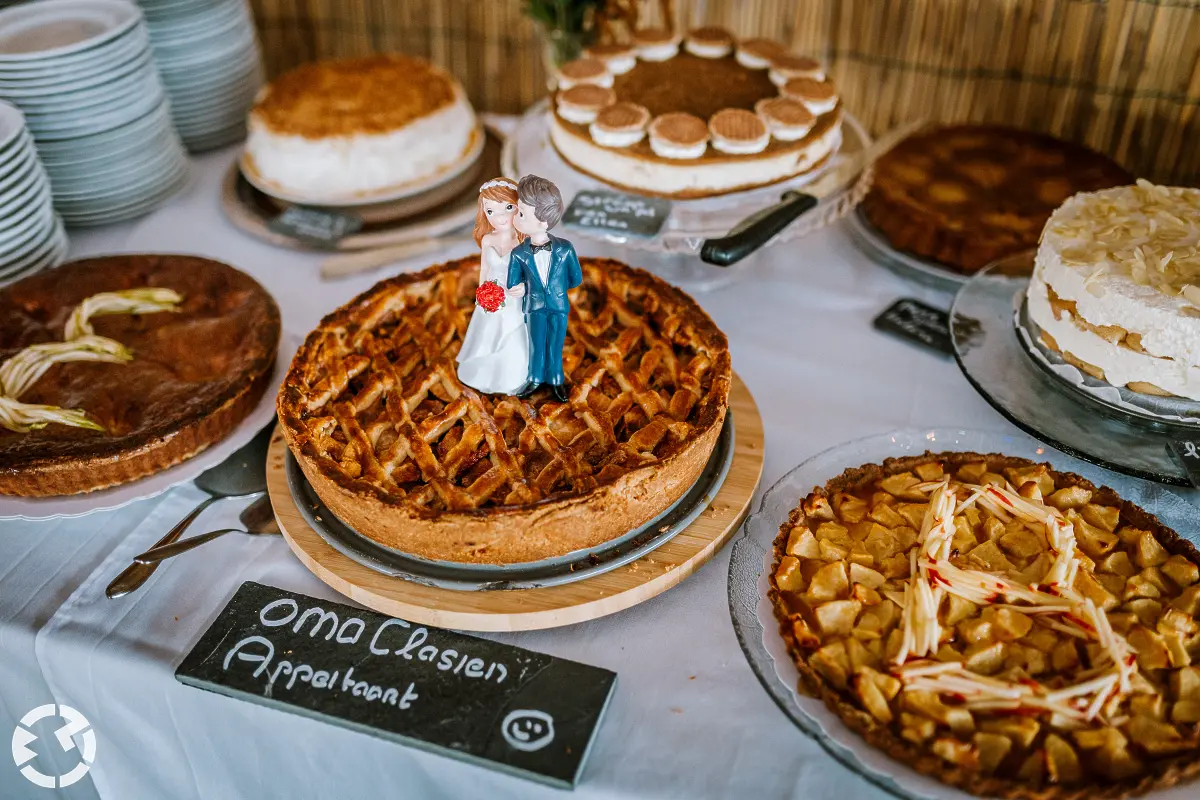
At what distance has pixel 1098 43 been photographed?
214 centimetres

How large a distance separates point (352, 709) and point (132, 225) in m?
1.62

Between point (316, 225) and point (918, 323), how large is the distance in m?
1.32

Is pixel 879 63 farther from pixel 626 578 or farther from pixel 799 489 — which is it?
pixel 626 578

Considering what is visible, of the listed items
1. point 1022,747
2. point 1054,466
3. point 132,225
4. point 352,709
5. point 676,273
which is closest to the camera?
point 1022,747

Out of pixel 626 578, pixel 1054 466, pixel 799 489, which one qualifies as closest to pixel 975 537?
pixel 799 489


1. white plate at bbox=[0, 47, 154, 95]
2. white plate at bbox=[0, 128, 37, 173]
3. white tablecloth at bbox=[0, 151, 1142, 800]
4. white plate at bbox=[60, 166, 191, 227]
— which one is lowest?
white tablecloth at bbox=[0, 151, 1142, 800]

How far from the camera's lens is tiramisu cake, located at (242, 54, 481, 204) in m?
2.14

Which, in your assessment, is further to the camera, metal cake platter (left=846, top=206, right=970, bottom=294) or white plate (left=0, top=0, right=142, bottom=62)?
white plate (left=0, top=0, right=142, bottom=62)

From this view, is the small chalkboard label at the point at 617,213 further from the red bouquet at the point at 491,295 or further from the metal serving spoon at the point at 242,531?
the metal serving spoon at the point at 242,531

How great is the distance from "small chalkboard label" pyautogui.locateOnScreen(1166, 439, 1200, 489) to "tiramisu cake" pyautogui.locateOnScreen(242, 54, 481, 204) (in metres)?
1.60

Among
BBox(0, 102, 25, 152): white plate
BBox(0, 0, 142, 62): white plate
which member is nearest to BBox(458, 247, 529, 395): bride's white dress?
BBox(0, 102, 25, 152): white plate

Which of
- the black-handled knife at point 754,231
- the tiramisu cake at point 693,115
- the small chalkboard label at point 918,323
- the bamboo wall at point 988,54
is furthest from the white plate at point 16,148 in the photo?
the small chalkboard label at point 918,323

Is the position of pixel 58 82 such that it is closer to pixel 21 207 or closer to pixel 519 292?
pixel 21 207

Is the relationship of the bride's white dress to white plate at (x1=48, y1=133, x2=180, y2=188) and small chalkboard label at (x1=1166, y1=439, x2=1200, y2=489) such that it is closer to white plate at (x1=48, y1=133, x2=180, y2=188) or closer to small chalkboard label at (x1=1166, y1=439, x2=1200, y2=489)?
small chalkboard label at (x1=1166, y1=439, x2=1200, y2=489)
